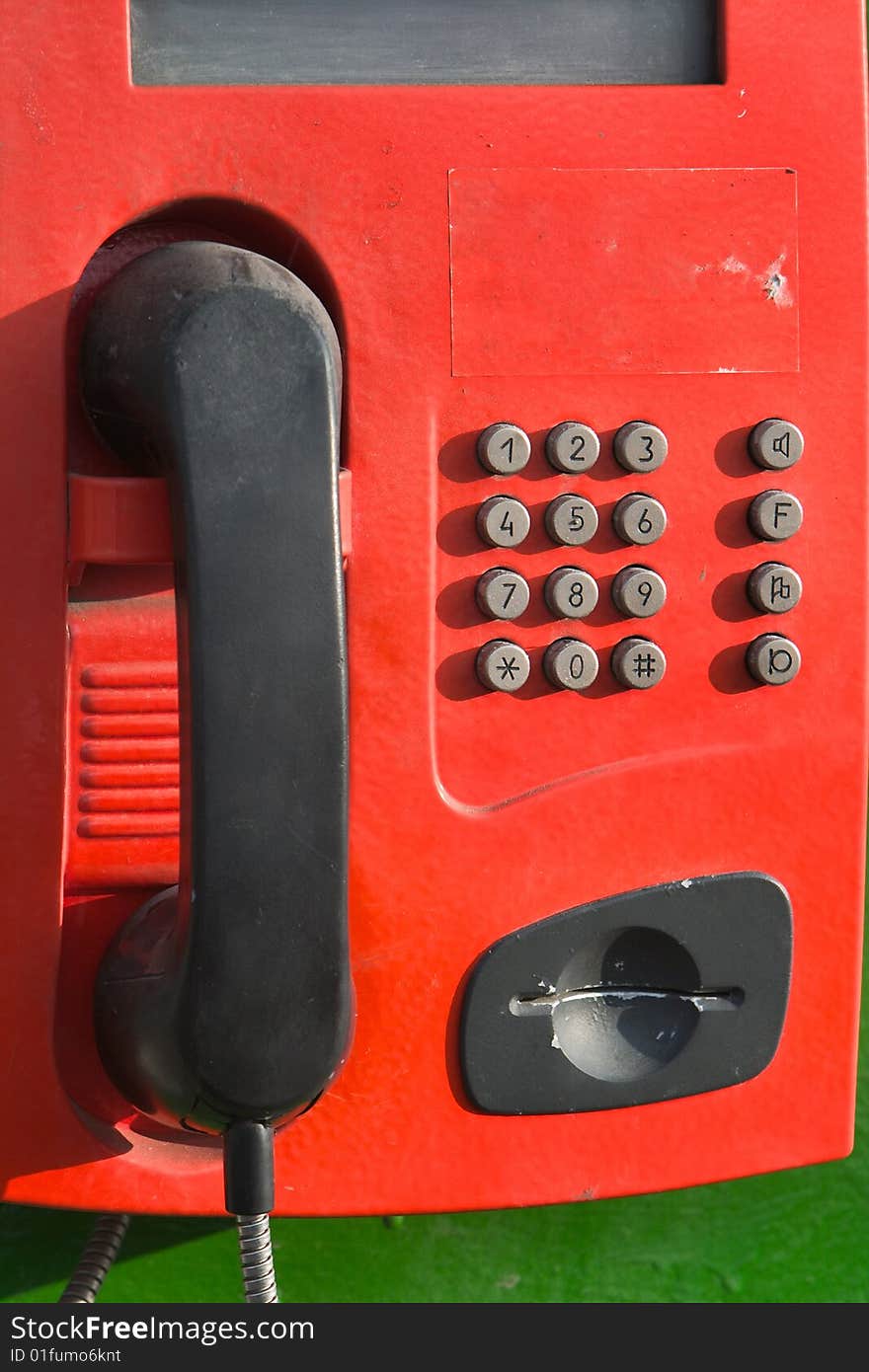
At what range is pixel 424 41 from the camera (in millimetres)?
656

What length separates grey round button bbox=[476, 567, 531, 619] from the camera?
2.19ft

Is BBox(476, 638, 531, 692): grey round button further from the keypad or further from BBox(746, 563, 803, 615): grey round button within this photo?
BBox(746, 563, 803, 615): grey round button

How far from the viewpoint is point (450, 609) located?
0.67 m

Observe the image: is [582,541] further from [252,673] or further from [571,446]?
[252,673]

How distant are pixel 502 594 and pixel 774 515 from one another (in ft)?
0.49

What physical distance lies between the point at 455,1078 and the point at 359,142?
47 centimetres

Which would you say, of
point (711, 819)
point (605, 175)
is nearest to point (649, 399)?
point (605, 175)

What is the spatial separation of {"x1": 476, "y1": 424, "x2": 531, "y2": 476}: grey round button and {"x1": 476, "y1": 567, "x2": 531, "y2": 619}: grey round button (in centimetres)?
5

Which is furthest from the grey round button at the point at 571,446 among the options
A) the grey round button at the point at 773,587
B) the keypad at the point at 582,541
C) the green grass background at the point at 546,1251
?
the green grass background at the point at 546,1251

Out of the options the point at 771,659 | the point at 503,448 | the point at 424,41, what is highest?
the point at 424,41

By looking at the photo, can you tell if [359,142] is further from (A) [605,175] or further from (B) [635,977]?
(B) [635,977]

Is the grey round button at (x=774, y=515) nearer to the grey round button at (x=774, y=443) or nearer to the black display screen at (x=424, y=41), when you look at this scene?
the grey round button at (x=774, y=443)

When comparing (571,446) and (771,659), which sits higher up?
(571,446)

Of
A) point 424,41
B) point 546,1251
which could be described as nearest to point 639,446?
point 424,41
